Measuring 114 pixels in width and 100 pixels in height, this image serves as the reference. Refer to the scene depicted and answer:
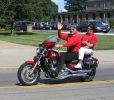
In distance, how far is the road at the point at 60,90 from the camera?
827 cm

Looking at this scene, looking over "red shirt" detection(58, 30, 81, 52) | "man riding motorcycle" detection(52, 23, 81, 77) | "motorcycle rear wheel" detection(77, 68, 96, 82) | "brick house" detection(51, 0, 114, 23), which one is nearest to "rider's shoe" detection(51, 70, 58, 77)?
"man riding motorcycle" detection(52, 23, 81, 77)

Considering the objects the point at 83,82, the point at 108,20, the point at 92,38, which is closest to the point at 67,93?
the point at 83,82

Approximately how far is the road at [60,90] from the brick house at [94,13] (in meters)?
62.2

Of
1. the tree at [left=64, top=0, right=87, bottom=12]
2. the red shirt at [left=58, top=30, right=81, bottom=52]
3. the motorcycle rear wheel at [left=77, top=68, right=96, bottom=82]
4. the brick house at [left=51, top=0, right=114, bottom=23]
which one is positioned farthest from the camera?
the tree at [left=64, top=0, right=87, bottom=12]

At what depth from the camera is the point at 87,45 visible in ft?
34.8

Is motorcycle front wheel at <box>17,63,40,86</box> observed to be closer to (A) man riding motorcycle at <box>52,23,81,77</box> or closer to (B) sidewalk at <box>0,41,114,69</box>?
(A) man riding motorcycle at <box>52,23,81,77</box>

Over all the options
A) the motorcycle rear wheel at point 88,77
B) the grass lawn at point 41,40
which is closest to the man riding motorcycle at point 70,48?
the motorcycle rear wheel at point 88,77

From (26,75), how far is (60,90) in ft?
3.62

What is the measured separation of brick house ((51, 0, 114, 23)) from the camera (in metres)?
76.8

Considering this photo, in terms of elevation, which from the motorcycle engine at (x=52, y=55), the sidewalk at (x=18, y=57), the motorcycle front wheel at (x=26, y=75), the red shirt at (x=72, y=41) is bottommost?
the sidewalk at (x=18, y=57)

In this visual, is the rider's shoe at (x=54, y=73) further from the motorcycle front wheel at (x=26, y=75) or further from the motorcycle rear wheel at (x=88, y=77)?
the motorcycle rear wheel at (x=88, y=77)

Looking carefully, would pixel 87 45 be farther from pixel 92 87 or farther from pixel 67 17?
pixel 67 17

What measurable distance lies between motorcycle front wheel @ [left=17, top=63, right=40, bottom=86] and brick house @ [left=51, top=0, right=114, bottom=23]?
2486 inches

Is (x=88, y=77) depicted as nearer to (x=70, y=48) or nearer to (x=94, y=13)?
(x=70, y=48)
